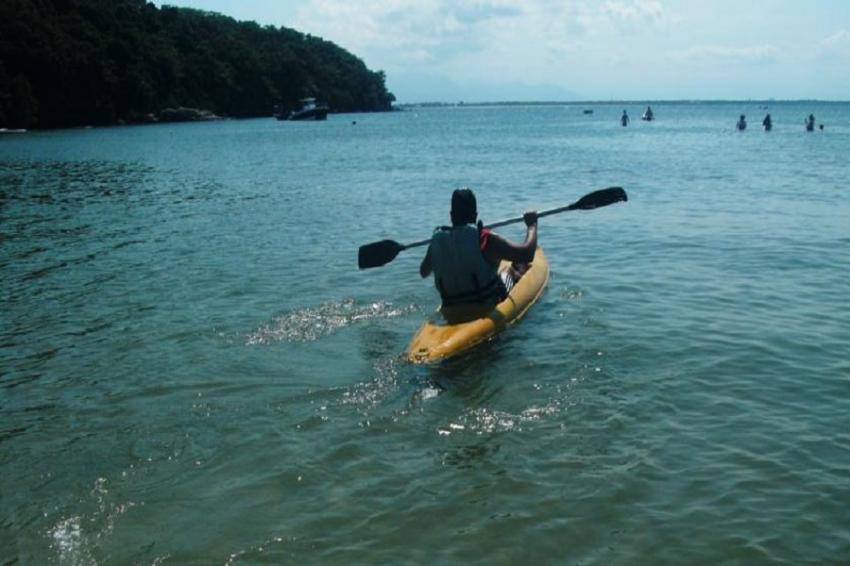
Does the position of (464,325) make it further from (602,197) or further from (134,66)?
(134,66)

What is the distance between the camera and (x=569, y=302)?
1174 cm

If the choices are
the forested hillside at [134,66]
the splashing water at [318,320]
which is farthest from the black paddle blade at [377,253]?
the forested hillside at [134,66]

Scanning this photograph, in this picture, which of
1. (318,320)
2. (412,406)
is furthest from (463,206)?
(318,320)

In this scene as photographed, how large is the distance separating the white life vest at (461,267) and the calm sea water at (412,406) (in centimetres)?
73

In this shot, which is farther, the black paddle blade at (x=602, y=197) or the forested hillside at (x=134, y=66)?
the forested hillside at (x=134, y=66)

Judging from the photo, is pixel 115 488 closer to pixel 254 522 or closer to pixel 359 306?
pixel 254 522

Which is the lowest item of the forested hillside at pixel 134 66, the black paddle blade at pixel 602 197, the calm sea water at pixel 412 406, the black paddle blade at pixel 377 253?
the calm sea water at pixel 412 406

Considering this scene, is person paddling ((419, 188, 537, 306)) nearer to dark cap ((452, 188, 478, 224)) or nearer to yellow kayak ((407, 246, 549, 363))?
dark cap ((452, 188, 478, 224))

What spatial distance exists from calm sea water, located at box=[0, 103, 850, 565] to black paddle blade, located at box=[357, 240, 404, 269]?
0.71 metres

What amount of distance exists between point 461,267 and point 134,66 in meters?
101

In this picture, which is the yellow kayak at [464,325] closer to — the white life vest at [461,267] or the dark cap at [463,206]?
the white life vest at [461,267]

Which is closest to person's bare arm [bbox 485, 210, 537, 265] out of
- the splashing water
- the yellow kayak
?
the yellow kayak

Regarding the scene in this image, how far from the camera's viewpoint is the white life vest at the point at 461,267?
9.30 metres

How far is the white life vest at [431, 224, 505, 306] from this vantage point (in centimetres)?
930
